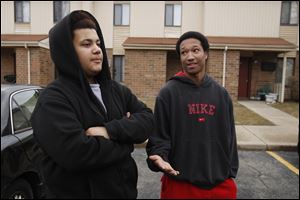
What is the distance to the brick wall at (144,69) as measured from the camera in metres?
13.9

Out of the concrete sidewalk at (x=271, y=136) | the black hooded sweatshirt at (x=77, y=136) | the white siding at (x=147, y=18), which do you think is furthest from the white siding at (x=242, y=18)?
the black hooded sweatshirt at (x=77, y=136)

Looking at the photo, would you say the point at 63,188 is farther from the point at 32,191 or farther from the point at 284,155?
the point at 284,155

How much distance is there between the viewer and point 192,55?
6.48 ft

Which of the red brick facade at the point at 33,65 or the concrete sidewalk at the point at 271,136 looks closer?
the concrete sidewalk at the point at 271,136

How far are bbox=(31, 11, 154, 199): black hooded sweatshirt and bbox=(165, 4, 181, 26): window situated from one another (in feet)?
47.3

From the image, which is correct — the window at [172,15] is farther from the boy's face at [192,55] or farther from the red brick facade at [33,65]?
the boy's face at [192,55]

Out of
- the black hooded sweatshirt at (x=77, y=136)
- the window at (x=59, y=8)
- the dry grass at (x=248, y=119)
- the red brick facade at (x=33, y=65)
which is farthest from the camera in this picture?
the window at (x=59, y=8)

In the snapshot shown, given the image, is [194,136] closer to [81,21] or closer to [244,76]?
[81,21]

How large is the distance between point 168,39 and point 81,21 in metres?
13.8

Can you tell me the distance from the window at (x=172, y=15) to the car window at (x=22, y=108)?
42.2 ft

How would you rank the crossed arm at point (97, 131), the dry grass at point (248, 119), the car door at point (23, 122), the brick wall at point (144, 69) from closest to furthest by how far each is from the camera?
the crossed arm at point (97, 131)
the car door at point (23, 122)
the dry grass at point (248, 119)
the brick wall at point (144, 69)

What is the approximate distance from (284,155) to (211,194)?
4619 mm

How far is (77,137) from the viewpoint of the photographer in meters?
1.27

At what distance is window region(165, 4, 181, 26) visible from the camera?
1534cm
